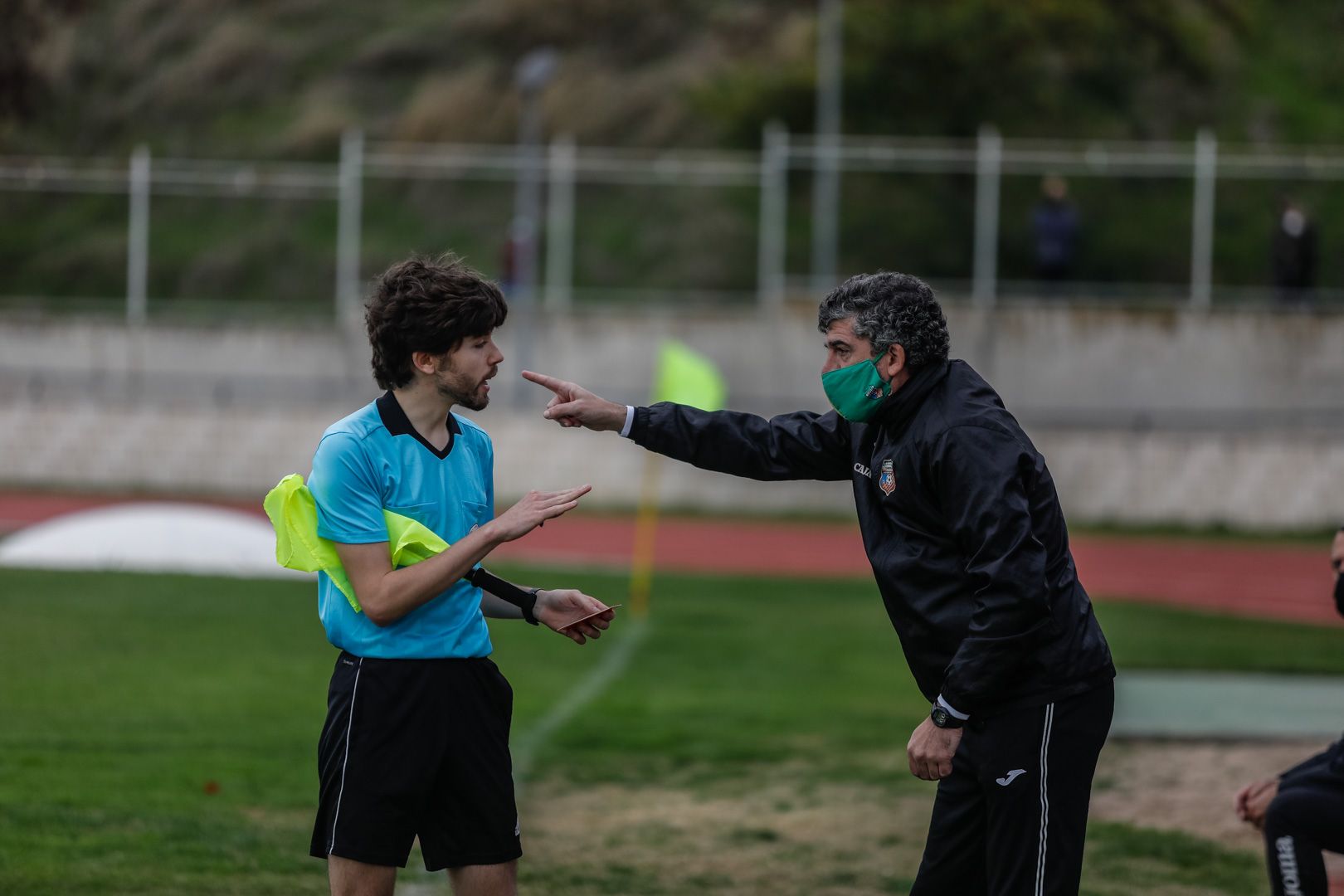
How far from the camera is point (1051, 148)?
23875mm

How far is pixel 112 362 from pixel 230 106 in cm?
1589

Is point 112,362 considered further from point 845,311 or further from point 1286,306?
point 845,311

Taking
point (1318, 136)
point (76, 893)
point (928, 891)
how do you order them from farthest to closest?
1. point (1318, 136)
2. point (76, 893)
3. point (928, 891)

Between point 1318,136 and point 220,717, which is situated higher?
point 1318,136

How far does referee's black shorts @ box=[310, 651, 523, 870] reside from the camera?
4152 mm

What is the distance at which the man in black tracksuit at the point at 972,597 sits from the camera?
409 cm

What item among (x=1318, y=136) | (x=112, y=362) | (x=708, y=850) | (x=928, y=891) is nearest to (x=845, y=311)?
(x=928, y=891)

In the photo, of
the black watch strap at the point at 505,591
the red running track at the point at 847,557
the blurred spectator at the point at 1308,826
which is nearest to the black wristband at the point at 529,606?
the black watch strap at the point at 505,591

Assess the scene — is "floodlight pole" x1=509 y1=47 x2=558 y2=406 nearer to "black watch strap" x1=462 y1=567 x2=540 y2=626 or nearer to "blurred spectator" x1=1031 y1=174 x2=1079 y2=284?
"blurred spectator" x1=1031 y1=174 x2=1079 y2=284

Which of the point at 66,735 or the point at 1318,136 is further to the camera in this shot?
the point at 1318,136

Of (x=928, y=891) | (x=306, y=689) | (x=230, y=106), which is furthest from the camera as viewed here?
(x=230, y=106)

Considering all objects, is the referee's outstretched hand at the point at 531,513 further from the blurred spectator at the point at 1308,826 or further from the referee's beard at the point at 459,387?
the blurred spectator at the point at 1308,826

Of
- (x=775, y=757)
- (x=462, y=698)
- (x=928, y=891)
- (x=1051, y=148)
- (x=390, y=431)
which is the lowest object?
(x=775, y=757)

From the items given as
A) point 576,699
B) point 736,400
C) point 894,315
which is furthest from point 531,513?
point 736,400
